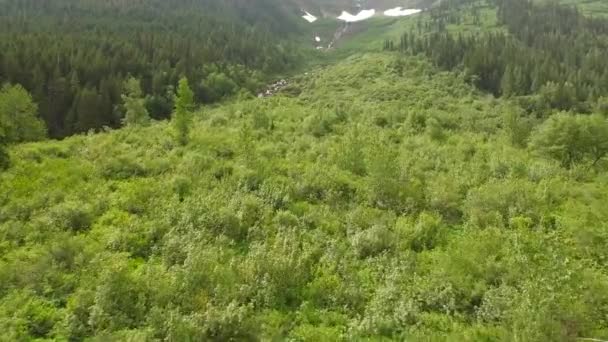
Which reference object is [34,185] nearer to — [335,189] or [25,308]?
[25,308]

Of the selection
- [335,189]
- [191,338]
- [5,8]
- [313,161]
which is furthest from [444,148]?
[5,8]

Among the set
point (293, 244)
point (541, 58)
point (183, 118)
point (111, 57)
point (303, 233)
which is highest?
point (111, 57)

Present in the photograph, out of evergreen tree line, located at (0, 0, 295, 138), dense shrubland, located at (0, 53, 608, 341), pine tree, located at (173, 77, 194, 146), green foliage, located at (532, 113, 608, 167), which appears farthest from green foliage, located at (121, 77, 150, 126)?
green foliage, located at (532, 113, 608, 167)

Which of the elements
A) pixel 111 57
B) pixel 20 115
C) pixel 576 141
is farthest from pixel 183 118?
pixel 111 57

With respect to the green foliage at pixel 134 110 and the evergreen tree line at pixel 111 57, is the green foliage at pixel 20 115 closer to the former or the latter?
the green foliage at pixel 134 110

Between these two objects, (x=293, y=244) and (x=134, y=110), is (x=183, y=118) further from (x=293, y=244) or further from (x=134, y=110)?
(x=134, y=110)
